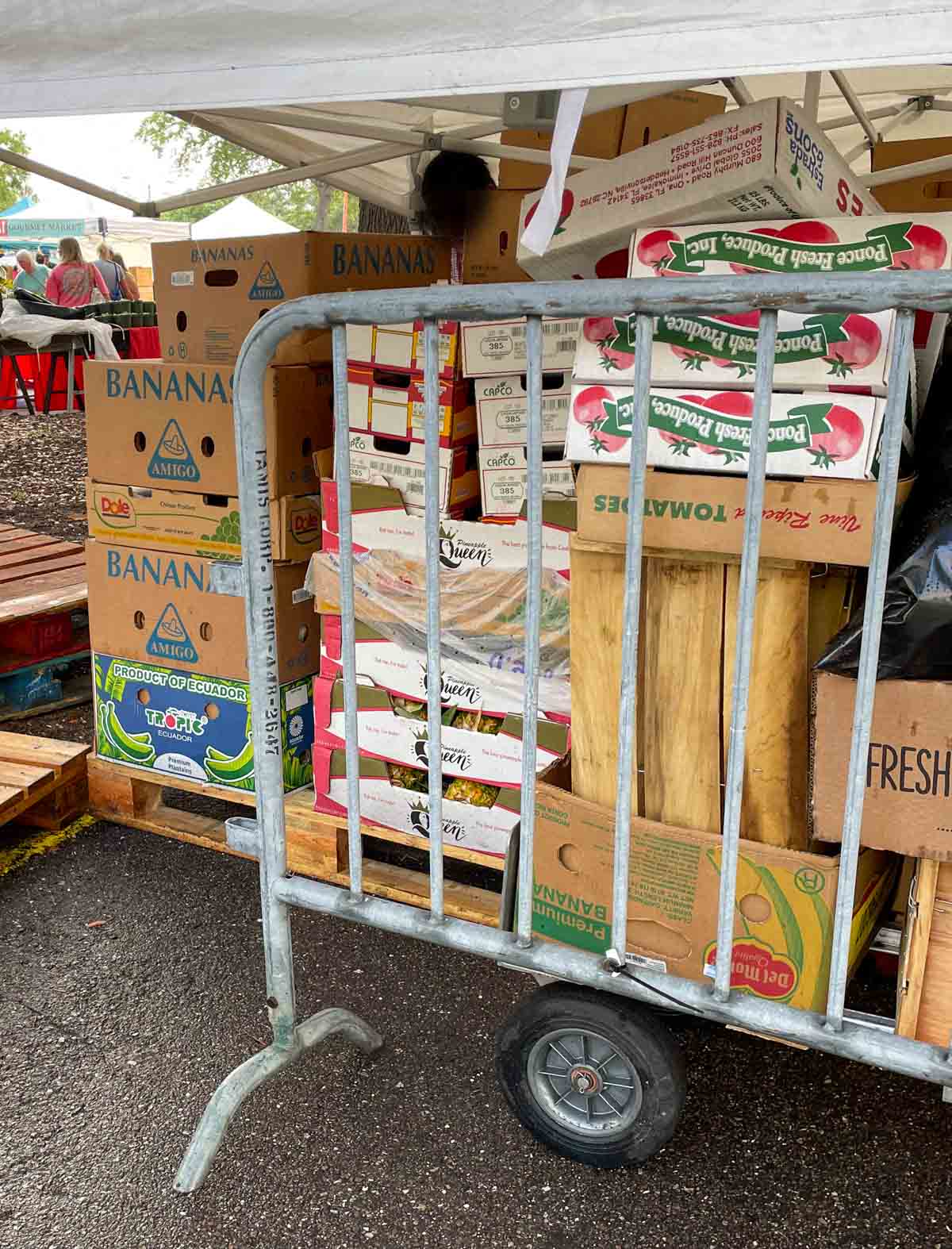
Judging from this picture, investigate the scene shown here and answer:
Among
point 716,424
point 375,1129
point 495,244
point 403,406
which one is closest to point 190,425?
point 403,406

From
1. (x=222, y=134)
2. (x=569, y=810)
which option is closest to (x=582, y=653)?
(x=569, y=810)

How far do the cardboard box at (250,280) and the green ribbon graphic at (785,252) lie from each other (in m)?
1.47

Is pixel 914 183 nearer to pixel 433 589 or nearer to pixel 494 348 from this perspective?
pixel 494 348

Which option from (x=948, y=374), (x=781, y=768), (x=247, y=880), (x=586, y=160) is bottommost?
(x=247, y=880)

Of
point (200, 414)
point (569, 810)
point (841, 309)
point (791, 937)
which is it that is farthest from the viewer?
point (200, 414)

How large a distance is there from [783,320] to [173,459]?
1965mm

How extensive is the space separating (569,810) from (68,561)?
371 centimetres

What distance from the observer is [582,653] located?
1982mm

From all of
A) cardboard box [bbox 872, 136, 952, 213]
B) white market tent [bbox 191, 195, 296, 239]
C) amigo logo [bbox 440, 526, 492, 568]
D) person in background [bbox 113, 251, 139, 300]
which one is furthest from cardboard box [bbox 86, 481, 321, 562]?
white market tent [bbox 191, 195, 296, 239]

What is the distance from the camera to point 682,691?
6.24 feet

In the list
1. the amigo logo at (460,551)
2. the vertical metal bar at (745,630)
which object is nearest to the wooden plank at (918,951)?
the vertical metal bar at (745,630)

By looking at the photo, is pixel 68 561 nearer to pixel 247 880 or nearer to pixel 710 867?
pixel 247 880

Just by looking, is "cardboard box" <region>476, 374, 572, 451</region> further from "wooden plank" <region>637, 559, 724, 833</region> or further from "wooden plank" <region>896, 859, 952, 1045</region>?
"wooden plank" <region>896, 859, 952, 1045</region>

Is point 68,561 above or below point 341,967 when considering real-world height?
above
